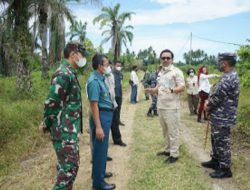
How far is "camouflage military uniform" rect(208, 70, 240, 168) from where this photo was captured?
17.1 ft

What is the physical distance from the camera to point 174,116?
589 cm

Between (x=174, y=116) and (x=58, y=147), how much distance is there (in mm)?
2741

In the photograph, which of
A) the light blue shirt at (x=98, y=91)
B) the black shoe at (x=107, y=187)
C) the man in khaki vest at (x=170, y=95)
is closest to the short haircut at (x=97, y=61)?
the light blue shirt at (x=98, y=91)

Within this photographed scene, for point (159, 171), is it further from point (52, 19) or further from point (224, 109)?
point (52, 19)

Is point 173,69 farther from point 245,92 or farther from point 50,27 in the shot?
point 50,27

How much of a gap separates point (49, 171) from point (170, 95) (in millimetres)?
2477

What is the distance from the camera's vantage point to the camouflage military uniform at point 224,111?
5.20 m

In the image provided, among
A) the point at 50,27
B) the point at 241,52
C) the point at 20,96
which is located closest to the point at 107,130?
the point at 241,52

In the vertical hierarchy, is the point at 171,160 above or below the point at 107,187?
above

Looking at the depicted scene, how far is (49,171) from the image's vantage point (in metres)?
5.82

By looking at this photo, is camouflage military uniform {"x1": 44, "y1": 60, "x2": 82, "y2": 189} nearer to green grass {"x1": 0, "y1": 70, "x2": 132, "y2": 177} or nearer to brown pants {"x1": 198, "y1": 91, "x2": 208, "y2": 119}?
green grass {"x1": 0, "y1": 70, "x2": 132, "y2": 177}

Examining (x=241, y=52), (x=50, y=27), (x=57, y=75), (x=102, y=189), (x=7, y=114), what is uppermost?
(x=50, y=27)

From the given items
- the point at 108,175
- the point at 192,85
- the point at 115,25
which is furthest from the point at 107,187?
the point at 115,25

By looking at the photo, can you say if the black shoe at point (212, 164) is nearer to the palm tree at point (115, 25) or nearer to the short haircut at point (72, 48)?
the short haircut at point (72, 48)
